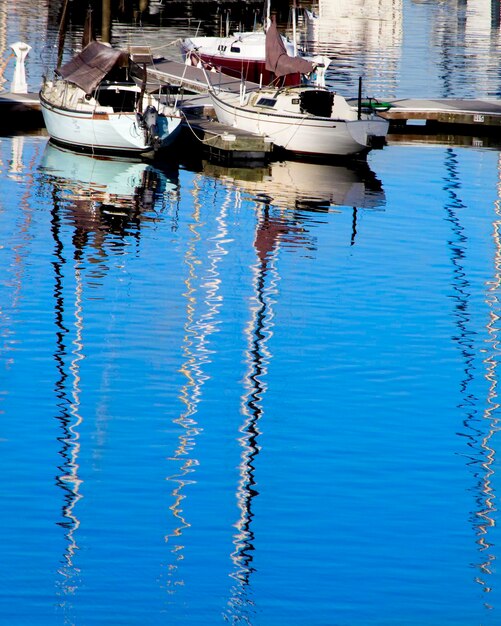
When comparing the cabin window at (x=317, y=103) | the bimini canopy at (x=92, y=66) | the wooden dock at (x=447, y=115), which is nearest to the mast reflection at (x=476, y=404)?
the cabin window at (x=317, y=103)

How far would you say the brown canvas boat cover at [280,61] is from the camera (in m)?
43.9

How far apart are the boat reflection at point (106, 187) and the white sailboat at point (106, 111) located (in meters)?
0.78

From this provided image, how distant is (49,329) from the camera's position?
23.3 metres

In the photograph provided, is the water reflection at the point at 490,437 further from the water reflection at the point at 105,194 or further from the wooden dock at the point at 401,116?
the wooden dock at the point at 401,116

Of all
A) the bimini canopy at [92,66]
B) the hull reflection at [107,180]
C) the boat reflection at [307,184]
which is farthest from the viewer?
the bimini canopy at [92,66]

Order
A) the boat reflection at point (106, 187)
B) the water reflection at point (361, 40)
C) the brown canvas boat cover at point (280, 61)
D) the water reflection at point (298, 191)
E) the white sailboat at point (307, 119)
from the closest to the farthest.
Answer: the water reflection at point (298, 191), the boat reflection at point (106, 187), the white sailboat at point (307, 119), the brown canvas boat cover at point (280, 61), the water reflection at point (361, 40)

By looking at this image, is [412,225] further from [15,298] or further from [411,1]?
[411,1]

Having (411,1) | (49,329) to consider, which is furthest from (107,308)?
(411,1)

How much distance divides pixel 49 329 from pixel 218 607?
10.9 m

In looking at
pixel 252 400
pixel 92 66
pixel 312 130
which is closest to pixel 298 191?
pixel 312 130

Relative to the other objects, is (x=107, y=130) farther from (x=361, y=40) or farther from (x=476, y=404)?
(x=361, y=40)

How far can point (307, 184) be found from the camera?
129ft

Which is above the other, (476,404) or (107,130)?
(107,130)

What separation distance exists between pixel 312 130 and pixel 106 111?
22.8 ft
